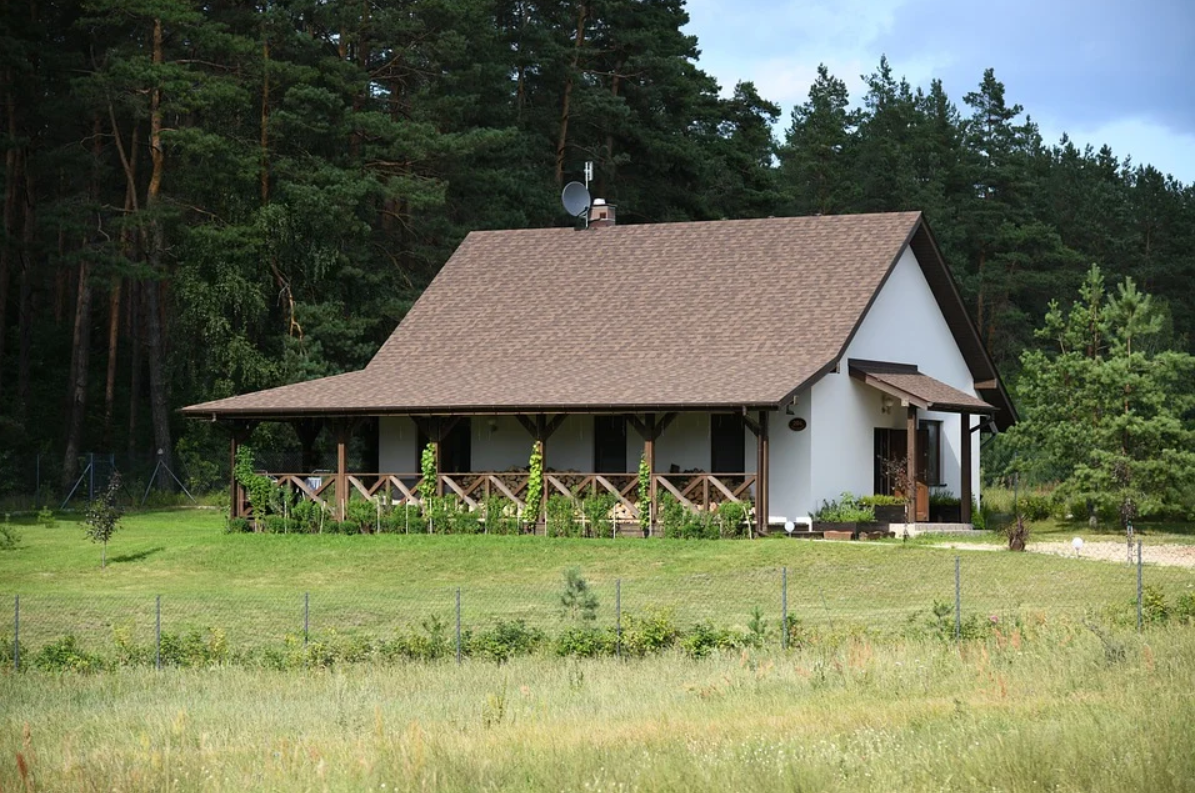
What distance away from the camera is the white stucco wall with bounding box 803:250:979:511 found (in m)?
30.3

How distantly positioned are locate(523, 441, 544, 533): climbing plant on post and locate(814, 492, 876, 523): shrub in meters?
5.13

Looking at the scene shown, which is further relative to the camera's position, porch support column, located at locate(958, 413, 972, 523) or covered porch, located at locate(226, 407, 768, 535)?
porch support column, located at locate(958, 413, 972, 523)

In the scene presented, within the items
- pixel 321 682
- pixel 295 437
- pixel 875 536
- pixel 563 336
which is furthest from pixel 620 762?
pixel 295 437

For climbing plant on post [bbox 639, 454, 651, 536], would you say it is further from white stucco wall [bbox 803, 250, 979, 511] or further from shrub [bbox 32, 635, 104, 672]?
shrub [bbox 32, 635, 104, 672]

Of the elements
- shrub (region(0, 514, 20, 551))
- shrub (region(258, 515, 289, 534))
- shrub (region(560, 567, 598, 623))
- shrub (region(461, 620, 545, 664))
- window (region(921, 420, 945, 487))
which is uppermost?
window (region(921, 420, 945, 487))

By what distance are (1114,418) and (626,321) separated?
9850 millimetres

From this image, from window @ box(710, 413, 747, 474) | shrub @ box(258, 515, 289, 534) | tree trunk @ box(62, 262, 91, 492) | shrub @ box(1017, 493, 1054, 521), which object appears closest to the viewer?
window @ box(710, 413, 747, 474)

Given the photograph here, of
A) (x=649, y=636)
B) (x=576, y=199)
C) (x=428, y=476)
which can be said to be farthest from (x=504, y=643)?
(x=576, y=199)

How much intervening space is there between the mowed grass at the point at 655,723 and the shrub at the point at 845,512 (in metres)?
12.4

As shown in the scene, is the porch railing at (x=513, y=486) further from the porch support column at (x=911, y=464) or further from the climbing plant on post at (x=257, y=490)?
the porch support column at (x=911, y=464)

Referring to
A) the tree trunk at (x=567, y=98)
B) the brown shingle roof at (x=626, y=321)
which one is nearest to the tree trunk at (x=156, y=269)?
the brown shingle roof at (x=626, y=321)

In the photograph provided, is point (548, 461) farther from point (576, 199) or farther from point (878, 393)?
point (576, 199)

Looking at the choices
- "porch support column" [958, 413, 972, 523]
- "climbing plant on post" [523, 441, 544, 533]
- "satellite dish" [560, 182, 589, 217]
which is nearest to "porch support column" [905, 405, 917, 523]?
"porch support column" [958, 413, 972, 523]

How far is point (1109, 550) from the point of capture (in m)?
27.2
